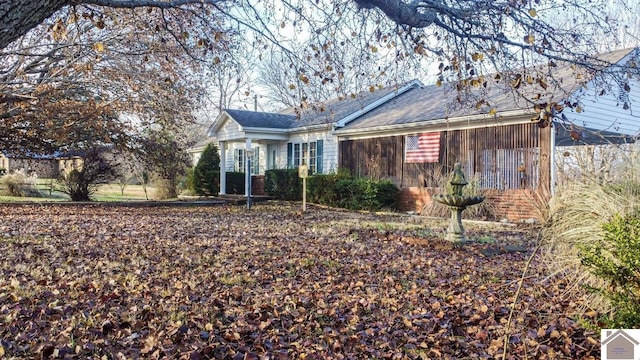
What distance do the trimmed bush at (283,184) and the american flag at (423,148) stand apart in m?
5.10

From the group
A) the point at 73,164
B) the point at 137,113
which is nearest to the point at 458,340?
the point at 137,113

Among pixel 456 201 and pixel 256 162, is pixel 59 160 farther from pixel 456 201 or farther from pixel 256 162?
pixel 456 201

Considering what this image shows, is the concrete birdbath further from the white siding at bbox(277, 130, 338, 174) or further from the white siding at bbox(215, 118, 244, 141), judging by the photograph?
the white siding at bbox(215, 118, 244, 141)

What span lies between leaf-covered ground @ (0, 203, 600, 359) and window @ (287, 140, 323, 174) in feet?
40.5

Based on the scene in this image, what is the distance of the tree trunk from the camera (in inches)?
122

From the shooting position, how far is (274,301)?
484 cm

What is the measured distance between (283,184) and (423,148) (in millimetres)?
6990

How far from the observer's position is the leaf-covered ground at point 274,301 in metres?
3.79

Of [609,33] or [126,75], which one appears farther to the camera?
[126,75]

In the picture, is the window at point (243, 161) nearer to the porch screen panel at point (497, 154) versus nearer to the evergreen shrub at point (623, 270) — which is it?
the porch screen panel at point (497, 154)

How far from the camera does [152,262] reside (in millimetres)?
6695

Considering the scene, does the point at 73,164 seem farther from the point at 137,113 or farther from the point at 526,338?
the point at 526,338

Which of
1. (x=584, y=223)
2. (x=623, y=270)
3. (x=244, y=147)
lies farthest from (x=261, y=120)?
(x=623, y=270)

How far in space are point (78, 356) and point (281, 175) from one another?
18214 mm
